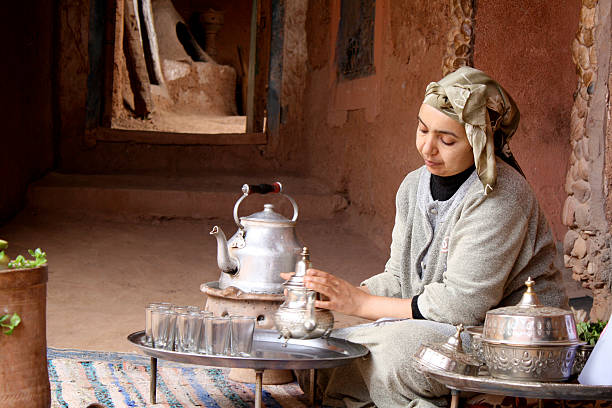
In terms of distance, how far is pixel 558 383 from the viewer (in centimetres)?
214

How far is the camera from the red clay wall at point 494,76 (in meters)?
5.52

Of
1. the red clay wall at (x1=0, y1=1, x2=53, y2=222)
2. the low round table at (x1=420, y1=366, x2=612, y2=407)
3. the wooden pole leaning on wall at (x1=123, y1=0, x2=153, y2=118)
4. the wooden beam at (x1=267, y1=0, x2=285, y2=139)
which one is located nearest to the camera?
the low round table at (x1=420, y1=366, x2=612, y2=407)

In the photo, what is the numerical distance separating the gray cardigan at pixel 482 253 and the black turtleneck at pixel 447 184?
1.1 inches

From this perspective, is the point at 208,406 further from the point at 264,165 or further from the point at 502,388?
the point at 264,165

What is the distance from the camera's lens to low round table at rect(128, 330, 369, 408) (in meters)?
2.40

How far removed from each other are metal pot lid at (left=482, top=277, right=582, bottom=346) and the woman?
0.37 metres

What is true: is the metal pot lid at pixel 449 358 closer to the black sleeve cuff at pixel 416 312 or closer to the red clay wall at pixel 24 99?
the black sleeve cuff at pixel 416 312

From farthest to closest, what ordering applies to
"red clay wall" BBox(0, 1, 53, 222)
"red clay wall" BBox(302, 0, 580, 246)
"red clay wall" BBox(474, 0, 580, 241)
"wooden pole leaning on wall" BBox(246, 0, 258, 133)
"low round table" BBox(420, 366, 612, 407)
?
"wooden pole leaning on wall" BBox(246, 0, 258, 133)
"red clay wall" BBox(0, 1, 53, 222)
"red clay wall" BBox(474, 0, 580, 241)
"red clay wall" BBox(302, 0, 580, 246)
"low round table" BBox(420, 366, 612, 407)

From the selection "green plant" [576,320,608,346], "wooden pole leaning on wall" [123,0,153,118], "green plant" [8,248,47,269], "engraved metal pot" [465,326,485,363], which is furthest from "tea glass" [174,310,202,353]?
"wooden pole leaning on wall" [123,0,153,118]

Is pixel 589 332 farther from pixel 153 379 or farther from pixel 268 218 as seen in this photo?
pixel 153 379

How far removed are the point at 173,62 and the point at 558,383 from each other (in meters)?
13.7

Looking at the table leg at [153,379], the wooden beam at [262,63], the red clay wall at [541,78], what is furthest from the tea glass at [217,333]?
the wooden beam at [262,63]

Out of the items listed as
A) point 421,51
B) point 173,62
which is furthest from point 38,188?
point 173,62

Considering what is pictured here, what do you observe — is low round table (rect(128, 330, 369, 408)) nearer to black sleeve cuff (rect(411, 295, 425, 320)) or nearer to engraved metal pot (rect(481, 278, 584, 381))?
black sleeve cuff (rect(411, 295, 425, 320))
